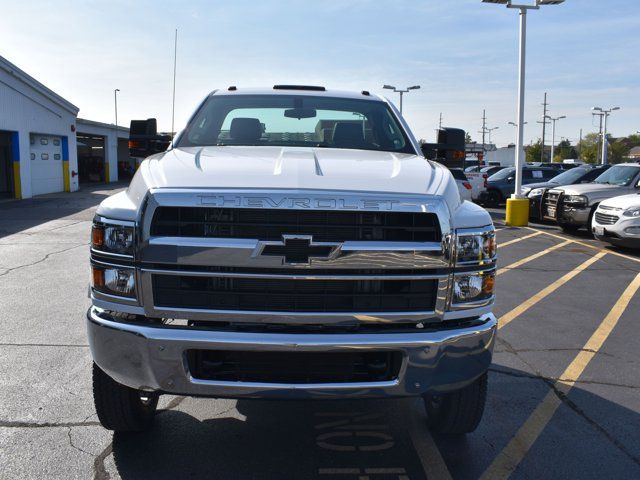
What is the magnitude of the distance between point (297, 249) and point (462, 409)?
1.41 metres

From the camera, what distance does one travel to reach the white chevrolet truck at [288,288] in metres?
2.71

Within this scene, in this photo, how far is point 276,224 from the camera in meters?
2.74

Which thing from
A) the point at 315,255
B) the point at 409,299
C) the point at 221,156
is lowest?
the point at 409,299

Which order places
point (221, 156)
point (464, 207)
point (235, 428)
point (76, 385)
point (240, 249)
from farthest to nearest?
point (76, 385) < point (235, 428) < point (221, 156) < point (464, 207) < point (240, 249)

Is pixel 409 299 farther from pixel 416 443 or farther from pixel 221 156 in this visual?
pixel 221 156

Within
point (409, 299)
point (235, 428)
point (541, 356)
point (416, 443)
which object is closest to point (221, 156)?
point (409, 299)

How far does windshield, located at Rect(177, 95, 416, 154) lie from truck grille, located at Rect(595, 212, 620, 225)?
8709 mm

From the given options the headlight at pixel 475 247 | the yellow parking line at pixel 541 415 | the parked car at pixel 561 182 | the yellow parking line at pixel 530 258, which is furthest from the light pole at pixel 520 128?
the headlight at pixel 475 247

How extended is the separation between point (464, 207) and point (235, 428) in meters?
1.88

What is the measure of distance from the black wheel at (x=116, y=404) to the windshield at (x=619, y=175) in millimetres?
13801

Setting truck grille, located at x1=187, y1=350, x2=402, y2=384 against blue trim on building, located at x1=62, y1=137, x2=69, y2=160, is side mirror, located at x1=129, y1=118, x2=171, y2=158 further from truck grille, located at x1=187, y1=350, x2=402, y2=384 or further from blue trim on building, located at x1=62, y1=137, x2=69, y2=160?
blue trim on building, located at x1=62, y1=137, x2=69, y2=160

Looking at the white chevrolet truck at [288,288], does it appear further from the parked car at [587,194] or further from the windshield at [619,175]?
the windshield at [619,175]

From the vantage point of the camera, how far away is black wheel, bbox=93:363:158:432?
317 cm

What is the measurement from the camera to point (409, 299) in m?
2.84
